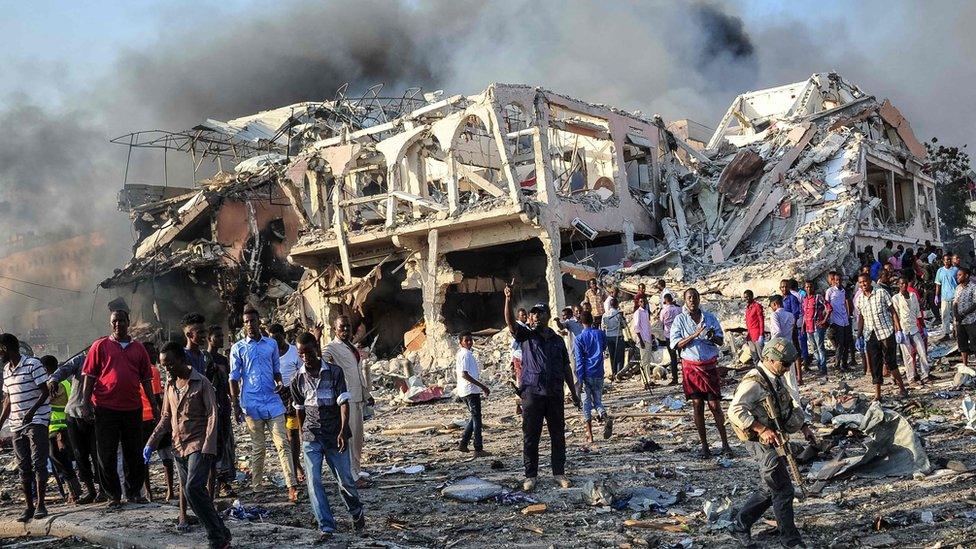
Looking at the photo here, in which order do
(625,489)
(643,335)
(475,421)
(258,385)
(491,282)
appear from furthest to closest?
1. (491,282)
2. (643,335)
3. (475,421)
4. (258,385)
5. (625,489)

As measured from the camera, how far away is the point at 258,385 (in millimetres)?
7645

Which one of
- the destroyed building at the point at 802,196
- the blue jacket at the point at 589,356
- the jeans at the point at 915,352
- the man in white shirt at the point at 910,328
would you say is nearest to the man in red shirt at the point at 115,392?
the blue jacket at the point at 589,356

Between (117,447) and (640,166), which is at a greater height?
(640,166)

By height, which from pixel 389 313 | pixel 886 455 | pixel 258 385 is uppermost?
pixel 389 313

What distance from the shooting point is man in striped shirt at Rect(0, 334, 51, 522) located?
7.41 metres

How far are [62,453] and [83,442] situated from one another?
40cm

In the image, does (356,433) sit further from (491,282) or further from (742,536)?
(491,282)

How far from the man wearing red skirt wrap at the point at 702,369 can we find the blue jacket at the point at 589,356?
1.31 metres

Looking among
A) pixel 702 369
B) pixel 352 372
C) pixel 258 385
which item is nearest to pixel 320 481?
pixel 352 372

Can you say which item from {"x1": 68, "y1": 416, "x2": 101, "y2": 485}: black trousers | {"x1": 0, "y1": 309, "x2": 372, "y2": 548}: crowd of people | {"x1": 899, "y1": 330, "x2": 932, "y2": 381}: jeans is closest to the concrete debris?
{"x1": 0, "y1": 309, "x2": 372, "y2": 548}: crowd of people

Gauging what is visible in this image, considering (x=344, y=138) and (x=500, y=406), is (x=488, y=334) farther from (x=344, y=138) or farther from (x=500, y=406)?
(x=500, y=406)

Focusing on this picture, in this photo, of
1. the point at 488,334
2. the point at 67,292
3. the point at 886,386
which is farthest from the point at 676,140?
the point at 67,292

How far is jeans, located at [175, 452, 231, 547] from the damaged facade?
44.7ft

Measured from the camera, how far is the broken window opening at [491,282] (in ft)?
78.1
